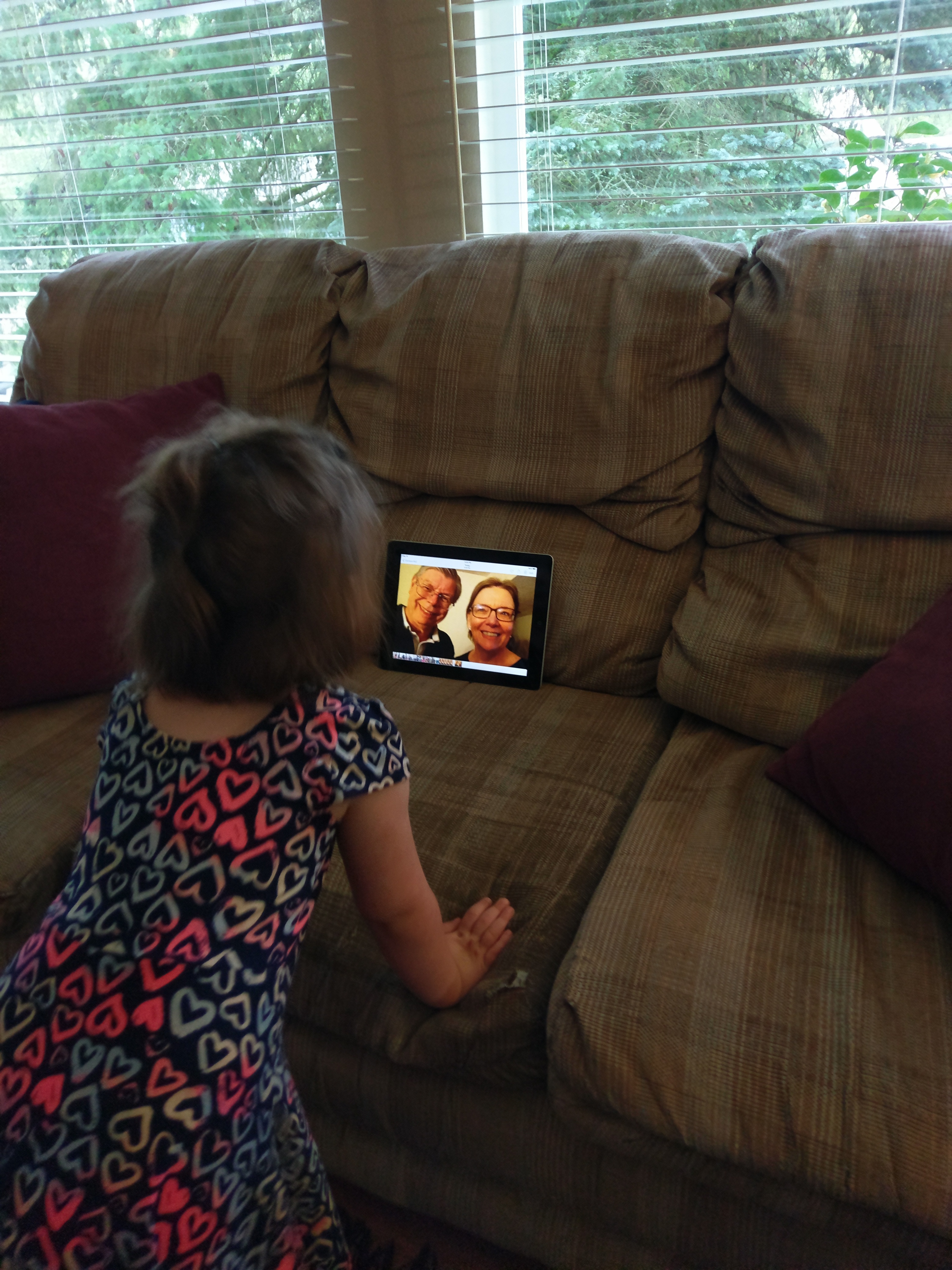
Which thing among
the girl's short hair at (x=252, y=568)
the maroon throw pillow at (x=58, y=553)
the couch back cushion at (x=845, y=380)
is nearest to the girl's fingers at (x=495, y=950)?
the girl's short hair at (x=252, y=568)

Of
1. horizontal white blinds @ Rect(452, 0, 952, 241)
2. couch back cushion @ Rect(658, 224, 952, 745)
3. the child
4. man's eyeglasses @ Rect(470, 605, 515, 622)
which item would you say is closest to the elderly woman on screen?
man's eyeglasses @ Rect(470, 605, 515, 622)

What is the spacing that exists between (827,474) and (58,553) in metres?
1.14

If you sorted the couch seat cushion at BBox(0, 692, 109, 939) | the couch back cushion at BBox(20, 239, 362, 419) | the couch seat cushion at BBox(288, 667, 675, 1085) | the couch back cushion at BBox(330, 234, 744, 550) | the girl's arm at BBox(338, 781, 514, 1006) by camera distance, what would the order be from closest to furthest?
1. the girl's arm at BBox(338, 781, 514, 1006)
2. the couch seat cushion at BBox(288, 667, 675, 1085)
3. the couch seat cushion at BBox(0, 692, 109, 939)
4. the couch back cushion at BBox(330, 234, 744, 550)
5. the couch back cushion at BBox(20, 239, 362, 419)

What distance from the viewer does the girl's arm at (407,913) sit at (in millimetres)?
821

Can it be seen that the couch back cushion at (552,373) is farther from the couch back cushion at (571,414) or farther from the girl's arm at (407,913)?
the girl's arm at (407,913)

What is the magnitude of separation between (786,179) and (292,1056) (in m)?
1.65

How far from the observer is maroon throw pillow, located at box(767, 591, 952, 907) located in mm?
912

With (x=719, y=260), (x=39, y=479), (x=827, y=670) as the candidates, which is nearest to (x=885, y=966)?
(x=827, y=670)

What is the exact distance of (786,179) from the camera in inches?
64.8

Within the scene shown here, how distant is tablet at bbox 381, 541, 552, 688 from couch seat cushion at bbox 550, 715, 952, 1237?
46cm

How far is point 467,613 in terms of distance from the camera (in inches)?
57.6

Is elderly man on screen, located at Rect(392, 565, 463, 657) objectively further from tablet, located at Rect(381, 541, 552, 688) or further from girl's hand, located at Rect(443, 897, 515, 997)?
girl's hand, located at Rect(443, 897, 515, 997)

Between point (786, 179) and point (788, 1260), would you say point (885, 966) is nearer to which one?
point (788, 1260)

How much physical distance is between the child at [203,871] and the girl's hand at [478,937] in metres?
0.19
